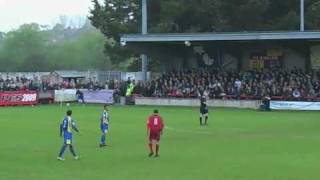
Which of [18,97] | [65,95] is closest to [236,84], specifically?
[65,95]

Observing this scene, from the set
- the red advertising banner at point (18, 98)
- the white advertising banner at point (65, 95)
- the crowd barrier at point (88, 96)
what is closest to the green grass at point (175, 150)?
the red advertising banner at point (18, 98)

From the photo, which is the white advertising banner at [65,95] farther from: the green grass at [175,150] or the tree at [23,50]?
the tree at [23,50]

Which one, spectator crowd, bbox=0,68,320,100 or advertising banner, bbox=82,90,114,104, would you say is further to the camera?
advertising banner, bbox=82,90,114,104

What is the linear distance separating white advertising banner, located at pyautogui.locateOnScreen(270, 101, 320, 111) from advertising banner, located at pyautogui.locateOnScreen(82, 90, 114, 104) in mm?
14298

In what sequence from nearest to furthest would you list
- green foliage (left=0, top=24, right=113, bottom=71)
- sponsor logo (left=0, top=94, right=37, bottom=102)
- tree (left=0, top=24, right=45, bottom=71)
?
sponsor logo (left=0, top=94, right=37, bottom=102), tree (left=0, top=24, right=45, bottom=71), green foliage (left=0, top=24, right=113, bottom=71)

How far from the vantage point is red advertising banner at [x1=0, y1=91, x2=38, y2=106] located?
5419 centimetres

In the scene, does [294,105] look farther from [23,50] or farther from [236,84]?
[23,50]

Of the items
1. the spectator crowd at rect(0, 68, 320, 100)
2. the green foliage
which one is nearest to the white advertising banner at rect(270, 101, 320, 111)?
the spectator crowd at rect(0, 68, 320, 100)

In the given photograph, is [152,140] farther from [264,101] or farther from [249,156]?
[264,101]

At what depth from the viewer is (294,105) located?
47000 millimetres

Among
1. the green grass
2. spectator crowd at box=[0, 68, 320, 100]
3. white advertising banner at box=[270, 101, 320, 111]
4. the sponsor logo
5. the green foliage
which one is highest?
the green foliage

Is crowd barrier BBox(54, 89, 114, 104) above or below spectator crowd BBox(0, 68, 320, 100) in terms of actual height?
below

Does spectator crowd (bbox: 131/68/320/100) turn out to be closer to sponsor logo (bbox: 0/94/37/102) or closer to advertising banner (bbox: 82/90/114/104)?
advertising banner (bbox: 82/90/114/104)

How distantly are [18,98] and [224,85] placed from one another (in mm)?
16455
